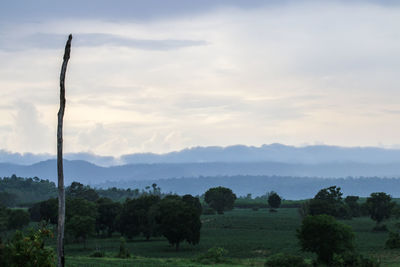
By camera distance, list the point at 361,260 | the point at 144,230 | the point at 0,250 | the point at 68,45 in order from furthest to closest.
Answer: the point at 144,230 → the point at 361,260 → the point at 0,250 → the point at 68,45

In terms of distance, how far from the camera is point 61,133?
2711 centimetres

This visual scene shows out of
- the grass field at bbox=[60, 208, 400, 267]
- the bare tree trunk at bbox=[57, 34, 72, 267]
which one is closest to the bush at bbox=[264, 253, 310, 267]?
the grass field at bbox=[60, 208, 400, 267]

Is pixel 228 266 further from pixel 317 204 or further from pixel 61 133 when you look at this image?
pixel 317 204

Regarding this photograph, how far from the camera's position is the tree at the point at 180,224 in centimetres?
11325

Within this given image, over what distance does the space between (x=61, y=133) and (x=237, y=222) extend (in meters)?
153

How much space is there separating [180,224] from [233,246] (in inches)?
492

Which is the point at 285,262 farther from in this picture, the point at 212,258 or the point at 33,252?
the point at 33,252

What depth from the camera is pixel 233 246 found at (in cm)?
11356

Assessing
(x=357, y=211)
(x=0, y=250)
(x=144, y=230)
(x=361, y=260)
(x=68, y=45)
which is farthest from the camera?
(x=357, y=211)

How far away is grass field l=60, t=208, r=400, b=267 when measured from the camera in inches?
3265

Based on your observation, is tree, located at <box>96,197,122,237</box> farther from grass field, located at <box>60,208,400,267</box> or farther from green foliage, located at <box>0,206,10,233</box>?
green foliage, located at <box>0,206,10,233</box>

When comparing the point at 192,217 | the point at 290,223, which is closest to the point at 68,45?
the point at 192,217

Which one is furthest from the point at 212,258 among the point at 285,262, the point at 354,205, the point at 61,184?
the point at 354,205

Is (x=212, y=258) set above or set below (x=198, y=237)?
below
